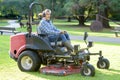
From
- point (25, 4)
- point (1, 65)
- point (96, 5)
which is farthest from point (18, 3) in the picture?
point (1, 65)

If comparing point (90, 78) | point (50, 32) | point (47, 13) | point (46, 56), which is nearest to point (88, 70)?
point (90, 78)

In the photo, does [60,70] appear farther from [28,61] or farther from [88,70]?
[28,61]

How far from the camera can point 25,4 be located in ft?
201

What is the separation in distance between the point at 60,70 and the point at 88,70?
0.81m

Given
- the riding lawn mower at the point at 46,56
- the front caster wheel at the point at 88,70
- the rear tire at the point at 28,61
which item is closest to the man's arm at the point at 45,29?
the riding lawn mower at the point at 46,56

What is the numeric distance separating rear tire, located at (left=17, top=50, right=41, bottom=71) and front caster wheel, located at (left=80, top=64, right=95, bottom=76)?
1.28 meters

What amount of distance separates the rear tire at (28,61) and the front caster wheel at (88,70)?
128 cm

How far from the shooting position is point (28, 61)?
9039mm

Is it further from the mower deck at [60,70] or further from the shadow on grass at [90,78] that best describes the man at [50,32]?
the shadow on grass at [90,78]

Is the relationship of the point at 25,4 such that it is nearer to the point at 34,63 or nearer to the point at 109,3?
the point at 109,3

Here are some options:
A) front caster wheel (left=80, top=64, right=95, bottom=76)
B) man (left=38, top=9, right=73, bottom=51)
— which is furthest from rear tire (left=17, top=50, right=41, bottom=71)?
front caster wheel (left=80, top=64, right=95, bottom=76)

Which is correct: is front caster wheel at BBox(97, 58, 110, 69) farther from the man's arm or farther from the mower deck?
the man's arm

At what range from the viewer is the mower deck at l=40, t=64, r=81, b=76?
855 cm

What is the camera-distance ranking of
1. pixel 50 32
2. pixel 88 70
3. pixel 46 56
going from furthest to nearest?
pixel 50 32 → pixel 46 56 → pixel 88 70
